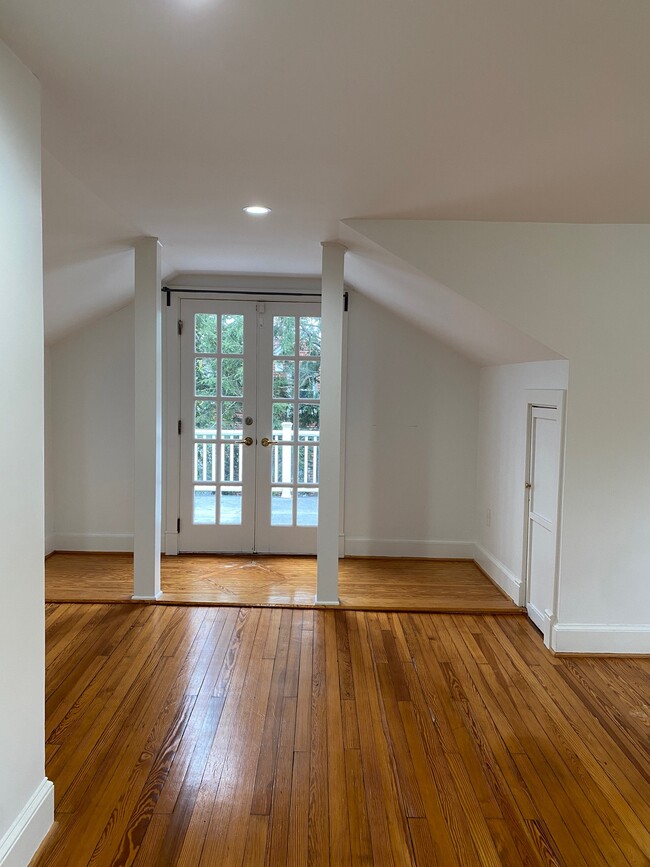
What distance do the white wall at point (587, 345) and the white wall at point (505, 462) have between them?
23 centimetres

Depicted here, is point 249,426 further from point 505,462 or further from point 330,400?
point 505,462

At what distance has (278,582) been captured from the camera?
183 inches

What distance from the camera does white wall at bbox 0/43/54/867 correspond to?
1734 millimetres

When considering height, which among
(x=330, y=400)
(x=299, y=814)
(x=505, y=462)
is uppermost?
(x=330, y=400)

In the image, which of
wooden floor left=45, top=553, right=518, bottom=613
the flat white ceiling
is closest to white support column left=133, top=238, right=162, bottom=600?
wooden floor left=45, top=553, right=518, bottom=613

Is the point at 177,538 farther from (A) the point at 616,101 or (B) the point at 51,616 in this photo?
(A) the point at 616,101

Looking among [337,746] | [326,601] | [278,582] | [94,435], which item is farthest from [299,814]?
[94,435]

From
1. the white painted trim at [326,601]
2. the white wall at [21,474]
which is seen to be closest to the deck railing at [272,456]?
the white painted trim at [326,601]

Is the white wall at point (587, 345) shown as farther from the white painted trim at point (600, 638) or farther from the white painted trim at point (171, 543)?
the white painted trim at point (171, 543)

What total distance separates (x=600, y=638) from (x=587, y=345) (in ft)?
5.07

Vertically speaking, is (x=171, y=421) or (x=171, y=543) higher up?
(x=171, y=421)

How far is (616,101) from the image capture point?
6.16 feet

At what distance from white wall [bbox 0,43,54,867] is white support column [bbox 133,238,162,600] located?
2.06 m

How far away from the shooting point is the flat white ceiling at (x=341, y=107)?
1.52 meters
